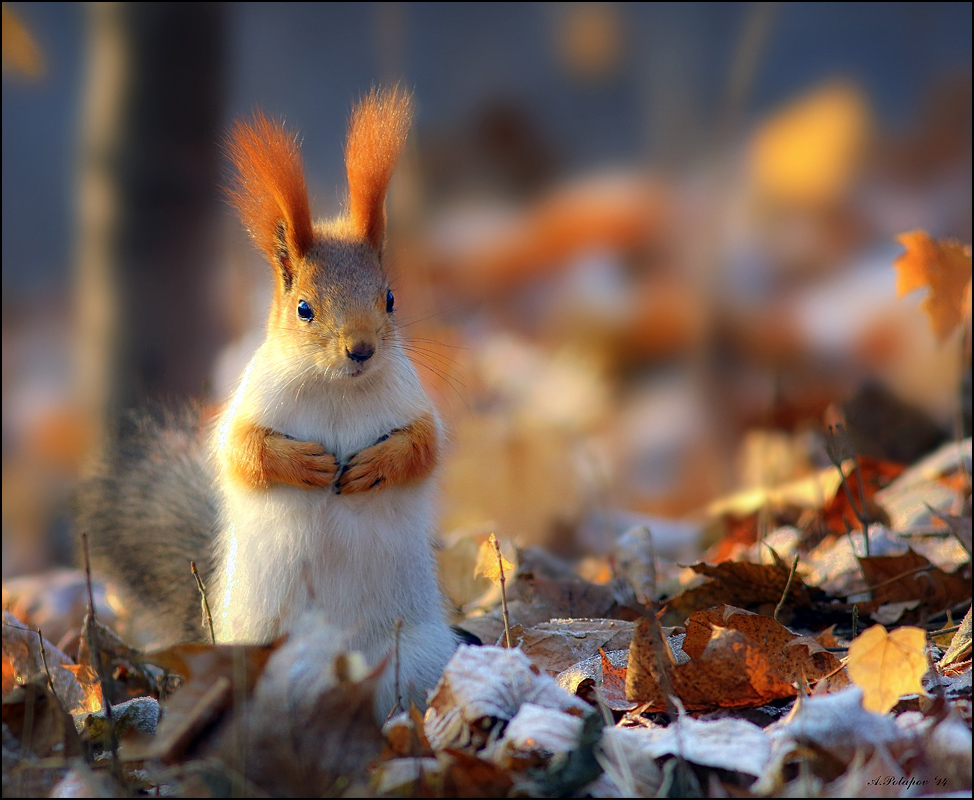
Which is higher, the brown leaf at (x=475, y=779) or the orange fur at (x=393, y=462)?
the orange fur at (x=393, y=462)

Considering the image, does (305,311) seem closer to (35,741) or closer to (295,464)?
(295,464)

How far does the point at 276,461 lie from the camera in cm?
125

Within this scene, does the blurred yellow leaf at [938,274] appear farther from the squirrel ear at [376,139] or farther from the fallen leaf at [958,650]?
the squirrel ear at [376,139]

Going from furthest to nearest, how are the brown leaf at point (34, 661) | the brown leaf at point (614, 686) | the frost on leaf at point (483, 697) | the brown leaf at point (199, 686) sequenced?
1. the brown leaf at point (34, 661)
2. the brown leaf at point (614, 686)
3. the frost on leaf at point (483, 697)
4. the brown leaf at point (199, 686)

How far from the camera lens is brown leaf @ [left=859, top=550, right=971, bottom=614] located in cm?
145

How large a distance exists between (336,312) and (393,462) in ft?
0.71

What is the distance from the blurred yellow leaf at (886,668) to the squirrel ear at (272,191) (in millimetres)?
864

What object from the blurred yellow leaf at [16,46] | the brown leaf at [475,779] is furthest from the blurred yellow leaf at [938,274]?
the blurred yellow leaf at [16,46]

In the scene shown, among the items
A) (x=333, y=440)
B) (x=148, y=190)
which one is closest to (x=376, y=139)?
(x=333, y=440)

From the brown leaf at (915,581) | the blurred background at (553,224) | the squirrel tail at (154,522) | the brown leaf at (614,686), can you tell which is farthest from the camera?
the blurred background at (553,224)

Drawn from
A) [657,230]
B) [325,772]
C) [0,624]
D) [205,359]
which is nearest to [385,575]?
[325,772]

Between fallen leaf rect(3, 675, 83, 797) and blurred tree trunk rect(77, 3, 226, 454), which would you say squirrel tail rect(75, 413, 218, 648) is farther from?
blurred tree trunk rect(77, 3, 226, 454)

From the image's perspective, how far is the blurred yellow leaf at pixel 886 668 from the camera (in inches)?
37.9

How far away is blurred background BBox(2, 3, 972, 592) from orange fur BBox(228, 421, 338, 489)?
0.85 m
